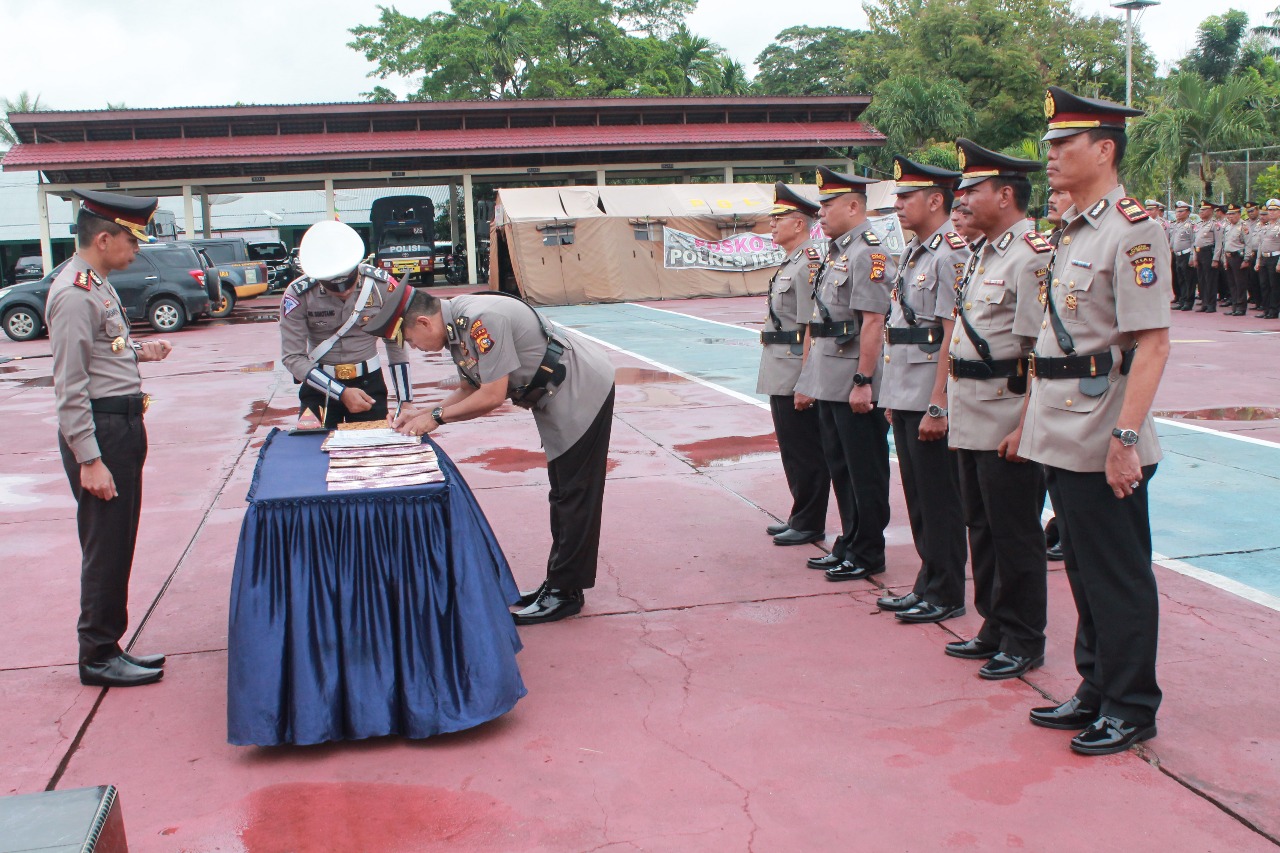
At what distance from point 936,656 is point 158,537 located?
4358 mm

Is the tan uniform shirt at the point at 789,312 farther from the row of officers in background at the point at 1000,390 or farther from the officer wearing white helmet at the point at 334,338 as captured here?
the officer wearing white helmet at the point at 334,338

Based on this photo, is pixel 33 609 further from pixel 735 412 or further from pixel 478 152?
pixel 478 152

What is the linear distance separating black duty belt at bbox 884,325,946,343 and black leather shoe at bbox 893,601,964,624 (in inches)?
42.9

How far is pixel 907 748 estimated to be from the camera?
3428 mm

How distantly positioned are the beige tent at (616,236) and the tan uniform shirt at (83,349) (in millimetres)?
19327

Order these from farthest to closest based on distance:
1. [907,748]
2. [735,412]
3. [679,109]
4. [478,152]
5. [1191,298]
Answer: [679,109] < [478,152] < [1191,298] < [735,412] < [907,748]

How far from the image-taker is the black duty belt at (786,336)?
5.67m

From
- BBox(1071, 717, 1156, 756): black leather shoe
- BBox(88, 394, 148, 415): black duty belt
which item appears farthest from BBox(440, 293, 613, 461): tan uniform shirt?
BBox(1071, 717, 1156, 756): black leather shoe

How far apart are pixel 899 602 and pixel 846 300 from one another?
145 centimetres

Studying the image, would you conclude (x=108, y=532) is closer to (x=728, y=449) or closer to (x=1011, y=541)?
(x=1011, y=541)

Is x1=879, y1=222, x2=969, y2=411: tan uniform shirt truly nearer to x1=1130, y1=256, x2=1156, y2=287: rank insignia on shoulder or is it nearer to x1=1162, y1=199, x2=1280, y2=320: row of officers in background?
x1=1130, y1=256, x2=1156, y2=287: rank insignia on shoulder

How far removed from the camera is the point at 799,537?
5750 mm

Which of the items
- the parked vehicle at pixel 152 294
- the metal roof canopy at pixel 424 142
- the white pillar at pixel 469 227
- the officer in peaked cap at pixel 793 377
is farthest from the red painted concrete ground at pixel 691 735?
the metal roof canopy at pixel 424 142

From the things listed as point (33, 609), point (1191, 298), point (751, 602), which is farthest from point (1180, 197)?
point (33, 609)
